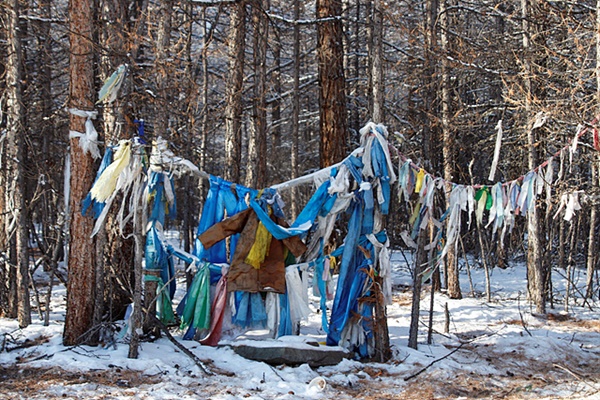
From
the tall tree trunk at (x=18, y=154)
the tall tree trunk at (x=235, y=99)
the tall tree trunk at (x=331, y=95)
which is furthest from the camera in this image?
the tall tree trunk at (x=331, y=95)

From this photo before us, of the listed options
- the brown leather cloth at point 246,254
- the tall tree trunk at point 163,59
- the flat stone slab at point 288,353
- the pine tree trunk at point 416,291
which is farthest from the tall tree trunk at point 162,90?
the pine tree trunk at point 416,291

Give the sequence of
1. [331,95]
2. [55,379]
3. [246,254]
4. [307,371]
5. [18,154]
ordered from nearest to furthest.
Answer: [55,379] < [307,371] < [246,254] < [18,154] < [331,95]

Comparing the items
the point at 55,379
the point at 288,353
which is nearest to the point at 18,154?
the point at 55,379

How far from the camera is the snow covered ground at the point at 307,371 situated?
507cm

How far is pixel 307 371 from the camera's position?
5820mm

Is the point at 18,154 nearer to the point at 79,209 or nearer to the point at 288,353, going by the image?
the point at 79,209

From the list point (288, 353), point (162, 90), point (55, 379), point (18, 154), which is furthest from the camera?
point (18, 154)

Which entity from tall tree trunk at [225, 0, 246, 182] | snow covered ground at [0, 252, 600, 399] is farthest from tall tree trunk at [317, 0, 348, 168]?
snow covered ground at [0, 252, 600, 399]

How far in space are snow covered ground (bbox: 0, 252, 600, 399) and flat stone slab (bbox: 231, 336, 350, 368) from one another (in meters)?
0.09

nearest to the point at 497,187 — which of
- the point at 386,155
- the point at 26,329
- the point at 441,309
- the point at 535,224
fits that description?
the point at 386,155

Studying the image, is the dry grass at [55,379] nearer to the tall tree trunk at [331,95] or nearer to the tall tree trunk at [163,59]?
the tall tree trunk at [163,59]

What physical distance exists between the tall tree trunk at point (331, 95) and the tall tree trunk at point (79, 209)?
4407mm

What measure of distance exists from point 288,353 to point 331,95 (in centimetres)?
505

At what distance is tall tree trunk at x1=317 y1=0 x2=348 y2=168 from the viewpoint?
31.8 feet
